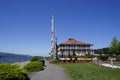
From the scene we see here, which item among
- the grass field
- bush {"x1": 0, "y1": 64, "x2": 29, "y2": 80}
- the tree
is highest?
the tree

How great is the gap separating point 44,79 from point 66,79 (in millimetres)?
1830

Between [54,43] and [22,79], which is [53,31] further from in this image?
[22,79]

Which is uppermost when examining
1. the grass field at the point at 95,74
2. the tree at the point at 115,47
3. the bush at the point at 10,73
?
the tree at the point at 115,47

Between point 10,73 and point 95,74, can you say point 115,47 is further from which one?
point 10,73

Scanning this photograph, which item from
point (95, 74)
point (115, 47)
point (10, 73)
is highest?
point (115, 47)

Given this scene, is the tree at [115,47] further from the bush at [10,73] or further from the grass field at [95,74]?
the bush at [10,73]

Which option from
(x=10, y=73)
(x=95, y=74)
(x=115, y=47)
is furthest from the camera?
(x=115, y=47)

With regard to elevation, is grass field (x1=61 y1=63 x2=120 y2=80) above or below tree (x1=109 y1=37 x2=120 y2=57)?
below

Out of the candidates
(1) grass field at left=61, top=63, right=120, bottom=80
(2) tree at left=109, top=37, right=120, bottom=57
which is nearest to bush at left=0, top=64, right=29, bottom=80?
(1) grass field at left=61, top=63, right=120, bottom=80

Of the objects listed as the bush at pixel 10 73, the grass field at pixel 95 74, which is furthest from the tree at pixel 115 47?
the bush at pixel 10 73

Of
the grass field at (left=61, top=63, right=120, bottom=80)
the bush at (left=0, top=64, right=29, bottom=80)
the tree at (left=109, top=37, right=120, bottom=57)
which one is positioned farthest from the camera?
the tree at (left=109, top=37, right=120, bottom=57)

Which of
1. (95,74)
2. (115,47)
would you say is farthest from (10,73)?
(115,47)

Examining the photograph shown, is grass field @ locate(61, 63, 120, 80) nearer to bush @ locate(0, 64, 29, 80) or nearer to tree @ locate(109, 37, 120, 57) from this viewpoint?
bush @ locate(0, 64, 29, 80)

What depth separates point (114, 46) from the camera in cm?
6469
